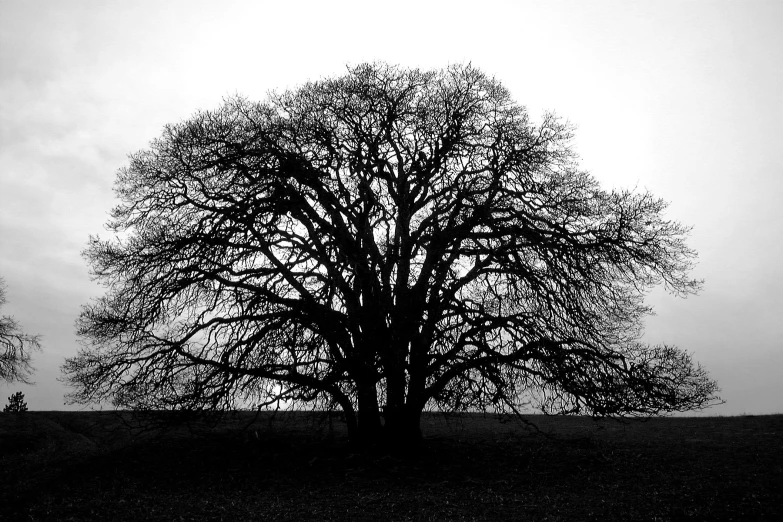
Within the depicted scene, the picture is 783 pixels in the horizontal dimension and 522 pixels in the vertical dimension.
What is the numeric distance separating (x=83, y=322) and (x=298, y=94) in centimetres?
868

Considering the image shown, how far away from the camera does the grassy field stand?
12.0 meters

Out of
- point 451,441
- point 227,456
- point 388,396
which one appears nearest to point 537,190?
point 388,396

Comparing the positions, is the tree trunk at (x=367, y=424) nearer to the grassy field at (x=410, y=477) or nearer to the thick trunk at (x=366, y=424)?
the thick trunk at (x=366, y=424)

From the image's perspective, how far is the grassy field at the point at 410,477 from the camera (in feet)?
39.3

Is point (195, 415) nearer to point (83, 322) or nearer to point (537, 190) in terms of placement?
point (83, 322)

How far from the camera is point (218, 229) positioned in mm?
15508

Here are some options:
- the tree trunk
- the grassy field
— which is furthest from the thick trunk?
the grassy field

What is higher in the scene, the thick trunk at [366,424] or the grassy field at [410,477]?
the thick trunk at [366,424]

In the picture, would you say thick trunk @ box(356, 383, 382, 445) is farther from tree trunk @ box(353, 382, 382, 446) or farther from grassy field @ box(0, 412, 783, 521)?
grassy field @ box(0, 412, 783, 521)

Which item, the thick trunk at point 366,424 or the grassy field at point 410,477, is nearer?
the grassy field at point 410,477

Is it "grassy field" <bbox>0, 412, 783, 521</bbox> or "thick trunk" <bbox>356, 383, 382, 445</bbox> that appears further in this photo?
"thick trunk" <bbox>356, 383, 382, 445</bbox>

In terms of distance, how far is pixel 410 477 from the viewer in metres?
14.6

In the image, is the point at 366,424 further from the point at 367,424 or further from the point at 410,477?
the point at 410,477

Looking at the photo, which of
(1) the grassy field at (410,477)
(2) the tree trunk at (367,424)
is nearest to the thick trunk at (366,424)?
(2) the tree trunk at (367,424)
